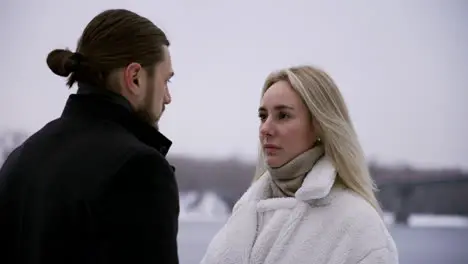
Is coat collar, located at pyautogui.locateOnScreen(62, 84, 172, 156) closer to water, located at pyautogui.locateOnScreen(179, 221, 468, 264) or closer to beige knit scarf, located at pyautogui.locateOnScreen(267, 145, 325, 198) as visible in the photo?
beige knit scarf, located at pyautogui.locateOnScreen(267, 145, 325, 198)

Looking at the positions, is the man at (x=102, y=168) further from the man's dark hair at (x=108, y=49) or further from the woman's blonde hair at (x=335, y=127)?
the woman's blonde hair at (x=335, y=127)

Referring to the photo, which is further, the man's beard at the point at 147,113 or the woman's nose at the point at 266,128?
the woman's nose at the point at 266,128

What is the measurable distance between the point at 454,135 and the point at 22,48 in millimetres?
1587

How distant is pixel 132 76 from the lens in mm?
905

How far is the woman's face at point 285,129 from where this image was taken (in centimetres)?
142

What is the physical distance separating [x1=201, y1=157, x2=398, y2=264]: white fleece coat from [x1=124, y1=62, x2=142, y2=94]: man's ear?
0.55m

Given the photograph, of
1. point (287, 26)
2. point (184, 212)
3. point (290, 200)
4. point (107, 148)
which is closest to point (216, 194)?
point (184, 212)

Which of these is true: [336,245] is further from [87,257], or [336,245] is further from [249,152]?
[249,152]

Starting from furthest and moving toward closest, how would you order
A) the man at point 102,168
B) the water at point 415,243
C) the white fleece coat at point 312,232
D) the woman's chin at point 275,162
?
the water at point 415,243 < the woman's chin at point 275,162 < the white fleece coat at point 312,232 < the man at point 102,168

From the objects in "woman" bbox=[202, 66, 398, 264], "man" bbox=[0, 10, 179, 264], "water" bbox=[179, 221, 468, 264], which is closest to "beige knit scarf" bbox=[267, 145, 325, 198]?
"woman" bbox=[202, 66, 398, 264]

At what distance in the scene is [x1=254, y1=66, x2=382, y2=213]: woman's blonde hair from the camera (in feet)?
4.63

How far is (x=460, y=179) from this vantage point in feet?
8.51

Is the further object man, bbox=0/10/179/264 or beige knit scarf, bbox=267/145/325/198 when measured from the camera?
beige knit scarf, bbox=267/145/325/198

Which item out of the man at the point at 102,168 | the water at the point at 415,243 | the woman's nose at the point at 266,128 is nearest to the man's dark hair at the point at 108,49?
the man at the point at 102,168
